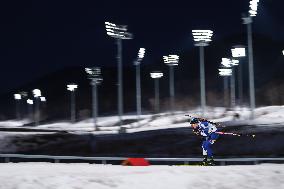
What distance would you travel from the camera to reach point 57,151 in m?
39.1

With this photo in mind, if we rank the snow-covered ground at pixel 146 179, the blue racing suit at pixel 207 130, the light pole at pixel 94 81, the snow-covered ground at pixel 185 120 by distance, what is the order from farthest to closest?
the light pole at pixel 94 81 < the snow-covered ground at pixel 185 120 < the blue racing suit at pixel 207 130 < the snow-covered ground at pixel 146 179

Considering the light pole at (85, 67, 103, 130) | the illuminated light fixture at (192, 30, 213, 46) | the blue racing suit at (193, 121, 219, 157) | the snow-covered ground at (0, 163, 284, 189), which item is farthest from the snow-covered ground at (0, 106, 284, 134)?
the snow-covered ground at (0, 163, 284, 189)

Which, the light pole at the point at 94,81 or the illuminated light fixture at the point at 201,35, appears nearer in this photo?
the illuminated light fixture at the point at 201,35

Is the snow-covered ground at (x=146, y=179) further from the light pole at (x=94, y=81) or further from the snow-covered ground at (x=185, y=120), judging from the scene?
the light pole at (x=94, y=81)

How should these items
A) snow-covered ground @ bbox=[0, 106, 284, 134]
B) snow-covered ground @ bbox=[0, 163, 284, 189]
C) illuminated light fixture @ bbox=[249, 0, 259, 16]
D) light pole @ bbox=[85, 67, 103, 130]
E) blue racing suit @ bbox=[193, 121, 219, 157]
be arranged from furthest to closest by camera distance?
light pole @ bbox=[85, 67, 103, 130] → snow-covered ground @ bbox=[0, 106, 284, 134] → illuminated light fixture @ bbox=[249, 0, 259, 16] → blue racing suit @ bbox=[193, 121, 219, 157] → snow-covered ground @ bbox=[0, 163, 284, 189]

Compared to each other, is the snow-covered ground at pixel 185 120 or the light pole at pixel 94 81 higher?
the light pole at pixel 94 81

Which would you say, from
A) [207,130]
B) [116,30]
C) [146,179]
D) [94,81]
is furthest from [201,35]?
[146,179]

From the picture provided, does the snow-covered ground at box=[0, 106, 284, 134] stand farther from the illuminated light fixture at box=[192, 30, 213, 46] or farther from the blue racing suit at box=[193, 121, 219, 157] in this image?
the blue racing suit at box=[193, 121, 219, 157]

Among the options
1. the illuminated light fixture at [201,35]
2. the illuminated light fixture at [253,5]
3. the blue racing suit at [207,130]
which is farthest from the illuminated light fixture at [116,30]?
the blue racing suit at [207,130]

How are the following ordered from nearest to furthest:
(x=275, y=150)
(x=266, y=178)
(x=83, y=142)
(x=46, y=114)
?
(x=266, y=178), (x=275, y=150), (x=83, y=142), (x=46, y=114)

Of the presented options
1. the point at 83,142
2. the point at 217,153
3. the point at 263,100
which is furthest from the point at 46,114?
the point at 217,153

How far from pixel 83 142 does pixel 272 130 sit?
15226 millimetres

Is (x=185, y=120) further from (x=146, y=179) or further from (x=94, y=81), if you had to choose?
(x=146, y=179)

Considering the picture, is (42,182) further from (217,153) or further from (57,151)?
(57,151)
